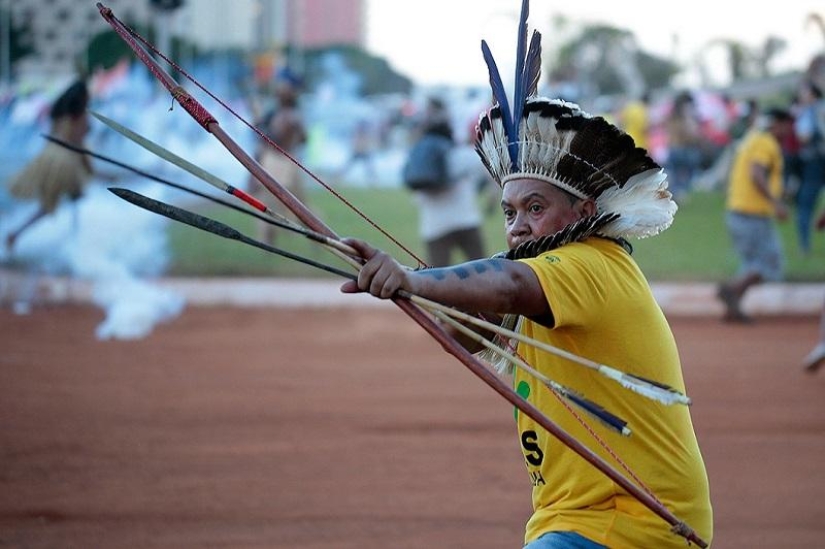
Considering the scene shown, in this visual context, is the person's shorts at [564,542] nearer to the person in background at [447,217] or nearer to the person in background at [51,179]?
the person in background at [447,217]

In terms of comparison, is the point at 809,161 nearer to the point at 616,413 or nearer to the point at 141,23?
the point at 616,413

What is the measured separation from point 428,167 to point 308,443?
4022 millimetres

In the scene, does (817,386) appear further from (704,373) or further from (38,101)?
(38,101)

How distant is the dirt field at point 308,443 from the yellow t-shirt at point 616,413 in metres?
2.50

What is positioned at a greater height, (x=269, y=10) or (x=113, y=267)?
(x=269, y=10)

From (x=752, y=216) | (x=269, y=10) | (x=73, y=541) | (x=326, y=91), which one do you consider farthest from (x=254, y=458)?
(x=269, y=10)

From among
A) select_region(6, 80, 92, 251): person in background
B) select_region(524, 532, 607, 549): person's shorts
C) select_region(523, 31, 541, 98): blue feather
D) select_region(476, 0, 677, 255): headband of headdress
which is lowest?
select_region(6, 80, 92, 251): person in background

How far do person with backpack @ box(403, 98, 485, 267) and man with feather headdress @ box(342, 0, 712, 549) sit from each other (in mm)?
7538

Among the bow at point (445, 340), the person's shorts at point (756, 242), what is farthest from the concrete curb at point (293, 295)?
the bow at point (445, 340)

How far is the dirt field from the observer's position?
19.5 ft

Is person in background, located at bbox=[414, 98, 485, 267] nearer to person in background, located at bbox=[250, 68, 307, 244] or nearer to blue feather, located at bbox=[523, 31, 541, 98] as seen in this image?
person in background, located at bbox=[250, 68, 307, 244]

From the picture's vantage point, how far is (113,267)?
Answer: 1507 cm

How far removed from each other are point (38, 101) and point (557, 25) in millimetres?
40599

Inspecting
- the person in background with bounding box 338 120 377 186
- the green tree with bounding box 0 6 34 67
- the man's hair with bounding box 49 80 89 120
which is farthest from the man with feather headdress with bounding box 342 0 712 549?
the green tree with bounding box 0 6 34 67
